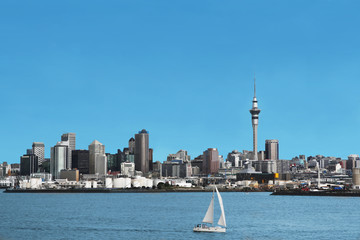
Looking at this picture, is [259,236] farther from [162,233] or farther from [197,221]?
[197,221]

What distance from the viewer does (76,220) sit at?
102750 mm

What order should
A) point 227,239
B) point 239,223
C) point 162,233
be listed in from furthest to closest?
1. point 239,223
2. point 162,233
3. point 227,239

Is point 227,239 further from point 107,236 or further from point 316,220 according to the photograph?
point 316,220

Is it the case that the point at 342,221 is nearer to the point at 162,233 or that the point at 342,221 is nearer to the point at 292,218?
the point at 292,218

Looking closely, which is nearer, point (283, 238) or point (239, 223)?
point (283, 238)

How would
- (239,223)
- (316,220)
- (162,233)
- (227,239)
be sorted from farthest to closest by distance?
(316,220) → (239,223) → (162,233) → (227,239)

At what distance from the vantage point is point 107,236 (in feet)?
258

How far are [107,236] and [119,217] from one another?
30497 mm

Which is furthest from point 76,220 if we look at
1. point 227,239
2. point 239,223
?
point 227,239

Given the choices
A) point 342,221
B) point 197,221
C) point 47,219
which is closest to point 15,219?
point 47,219

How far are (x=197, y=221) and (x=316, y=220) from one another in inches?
767

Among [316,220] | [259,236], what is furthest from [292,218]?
[259,236]

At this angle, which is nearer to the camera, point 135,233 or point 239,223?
point 135,233

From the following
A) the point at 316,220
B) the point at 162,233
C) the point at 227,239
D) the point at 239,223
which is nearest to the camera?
the point at 227,239
